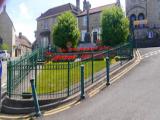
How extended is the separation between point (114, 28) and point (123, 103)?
24.3m

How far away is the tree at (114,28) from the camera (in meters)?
35.2

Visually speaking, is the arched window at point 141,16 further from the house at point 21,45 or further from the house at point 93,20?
the house at point 21,45

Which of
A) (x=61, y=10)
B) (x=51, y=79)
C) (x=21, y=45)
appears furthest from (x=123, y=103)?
(x=21, y=45)

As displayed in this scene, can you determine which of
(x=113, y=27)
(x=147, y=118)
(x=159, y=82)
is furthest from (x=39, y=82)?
(x=113, y=27)

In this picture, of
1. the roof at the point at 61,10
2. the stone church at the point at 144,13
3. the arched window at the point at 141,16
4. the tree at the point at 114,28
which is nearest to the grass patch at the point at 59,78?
the tree at the point at 114,28

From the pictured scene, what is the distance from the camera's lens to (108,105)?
38.1 ft

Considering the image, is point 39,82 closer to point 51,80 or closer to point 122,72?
point 51,80

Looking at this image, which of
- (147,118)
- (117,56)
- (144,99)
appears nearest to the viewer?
(147,118)

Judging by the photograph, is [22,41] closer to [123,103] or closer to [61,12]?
[61,12]

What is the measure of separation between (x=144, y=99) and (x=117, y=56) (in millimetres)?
9403

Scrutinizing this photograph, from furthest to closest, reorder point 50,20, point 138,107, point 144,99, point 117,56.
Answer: point 50,20 < point 117,56 < point 144,99 < point 138,107

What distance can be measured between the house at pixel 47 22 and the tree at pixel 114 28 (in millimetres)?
33595

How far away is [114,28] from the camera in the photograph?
1400 inches

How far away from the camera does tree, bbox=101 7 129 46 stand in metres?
35.2
